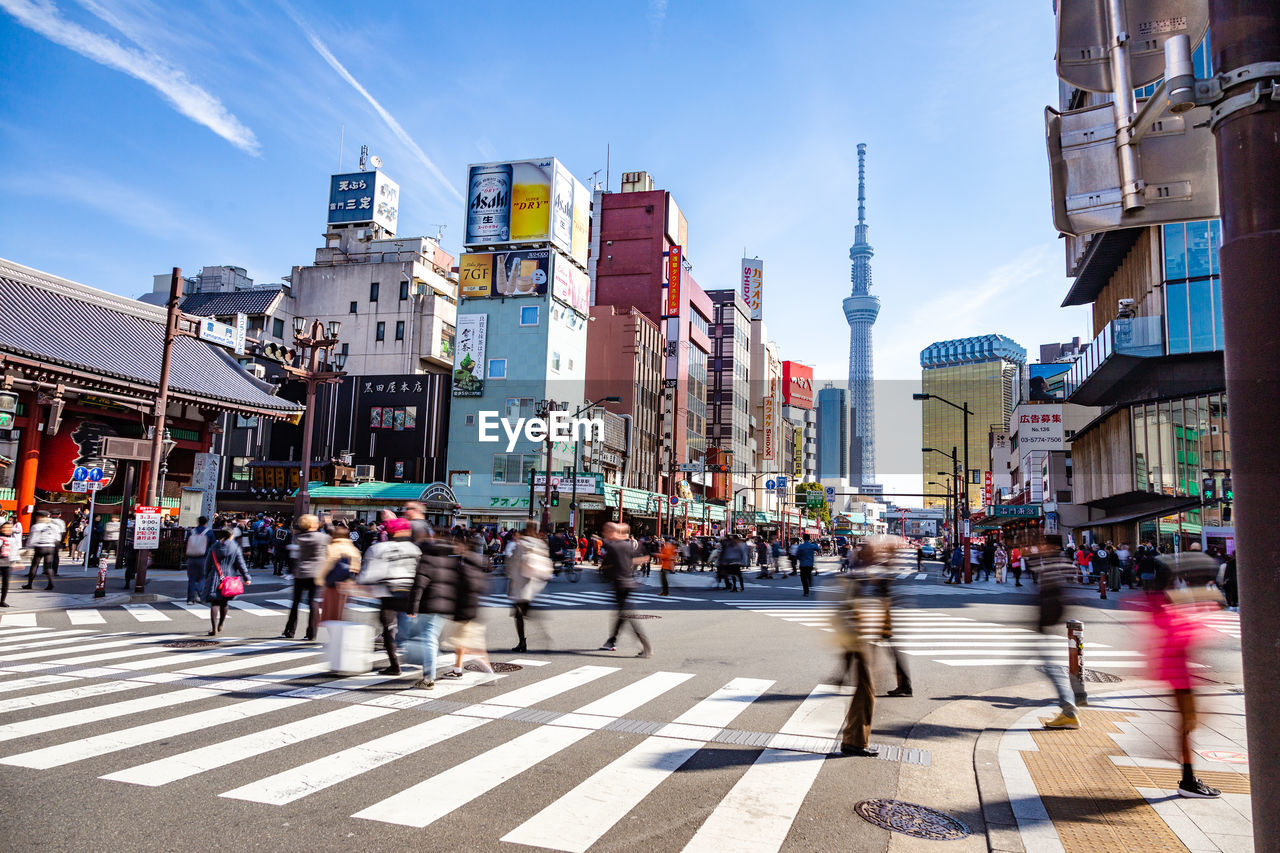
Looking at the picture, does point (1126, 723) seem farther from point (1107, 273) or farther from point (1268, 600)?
point (1107, 273)

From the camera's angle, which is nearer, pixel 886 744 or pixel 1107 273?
pixel 886 744

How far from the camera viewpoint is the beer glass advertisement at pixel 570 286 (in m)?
62.8

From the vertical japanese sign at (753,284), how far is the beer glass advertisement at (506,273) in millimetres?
51369

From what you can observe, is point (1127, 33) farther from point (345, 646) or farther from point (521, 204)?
point (521, 204)

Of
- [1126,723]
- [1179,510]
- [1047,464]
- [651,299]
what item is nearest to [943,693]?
[1126,723]

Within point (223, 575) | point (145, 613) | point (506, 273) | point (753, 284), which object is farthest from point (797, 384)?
point (223, 575)

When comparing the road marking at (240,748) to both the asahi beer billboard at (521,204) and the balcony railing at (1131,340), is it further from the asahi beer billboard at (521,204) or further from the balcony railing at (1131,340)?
the asahi beer billboard at (521,204)

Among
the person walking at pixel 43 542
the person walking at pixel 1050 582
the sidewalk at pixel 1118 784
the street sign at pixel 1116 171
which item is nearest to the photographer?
the street sign at pixel 1116 171

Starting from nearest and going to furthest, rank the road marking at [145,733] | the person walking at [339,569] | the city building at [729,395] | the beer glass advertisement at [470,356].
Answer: the road marking at [145,733], the person walking at [339,569], the beer glass advertisement at [470,356], the city building at [729,395]

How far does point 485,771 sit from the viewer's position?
19.2 feet

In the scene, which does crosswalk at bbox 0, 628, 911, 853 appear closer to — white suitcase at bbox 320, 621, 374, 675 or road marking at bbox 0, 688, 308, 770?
road marking at bbox 0, 688, 308, 770

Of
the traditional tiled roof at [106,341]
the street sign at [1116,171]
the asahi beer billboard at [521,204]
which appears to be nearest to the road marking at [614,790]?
the street sign at [1116,171]

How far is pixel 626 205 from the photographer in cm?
7906

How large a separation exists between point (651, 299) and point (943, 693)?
68721mm
